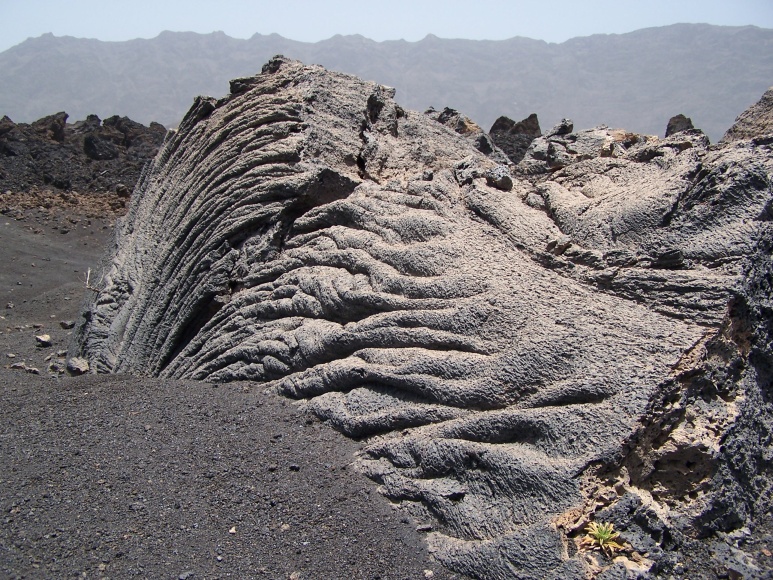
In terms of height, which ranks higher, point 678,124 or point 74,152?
point 678,124

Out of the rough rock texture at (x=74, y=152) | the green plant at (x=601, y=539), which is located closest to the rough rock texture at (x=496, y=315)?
the green plant at (x=601, y=539)

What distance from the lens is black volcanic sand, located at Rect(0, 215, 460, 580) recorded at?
2527mm

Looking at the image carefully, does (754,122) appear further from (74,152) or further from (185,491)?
(74,152)

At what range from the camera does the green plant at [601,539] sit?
2.42 m

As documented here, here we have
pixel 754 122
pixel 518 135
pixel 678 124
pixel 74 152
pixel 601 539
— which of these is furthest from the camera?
pixel 74 152

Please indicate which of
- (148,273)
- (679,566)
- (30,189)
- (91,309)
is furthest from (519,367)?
(30,189)

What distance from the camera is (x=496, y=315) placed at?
3.06 m

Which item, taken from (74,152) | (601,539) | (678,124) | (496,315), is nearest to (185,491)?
(496,315)

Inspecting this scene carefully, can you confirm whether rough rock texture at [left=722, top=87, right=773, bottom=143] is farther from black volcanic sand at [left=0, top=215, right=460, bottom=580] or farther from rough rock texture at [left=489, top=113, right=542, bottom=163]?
rough rock texture at [left=489, top=113, right=542, bottom=163]

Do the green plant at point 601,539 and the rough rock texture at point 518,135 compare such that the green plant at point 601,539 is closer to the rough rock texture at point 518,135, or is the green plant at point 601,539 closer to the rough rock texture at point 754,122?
the rough rock texture at point 754,122

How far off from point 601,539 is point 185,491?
1670 mm

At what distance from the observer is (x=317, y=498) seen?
2.88m

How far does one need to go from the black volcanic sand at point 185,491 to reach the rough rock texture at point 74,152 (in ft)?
37.6

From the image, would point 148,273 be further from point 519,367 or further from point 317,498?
point 519,367
